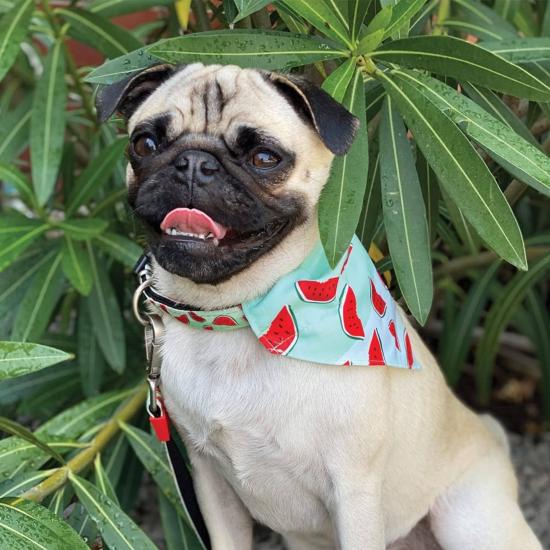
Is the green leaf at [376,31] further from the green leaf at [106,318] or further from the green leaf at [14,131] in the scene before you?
the green leaf at [14,131]

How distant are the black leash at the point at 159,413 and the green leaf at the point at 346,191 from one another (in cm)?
43

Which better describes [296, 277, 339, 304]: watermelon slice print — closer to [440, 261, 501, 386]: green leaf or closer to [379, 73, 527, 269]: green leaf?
[379, 73, 527, 269]: green leaf

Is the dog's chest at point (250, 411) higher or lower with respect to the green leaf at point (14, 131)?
lower

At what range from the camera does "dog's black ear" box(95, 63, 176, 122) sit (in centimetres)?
158

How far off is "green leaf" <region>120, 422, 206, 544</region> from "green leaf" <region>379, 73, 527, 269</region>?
37.7 inches

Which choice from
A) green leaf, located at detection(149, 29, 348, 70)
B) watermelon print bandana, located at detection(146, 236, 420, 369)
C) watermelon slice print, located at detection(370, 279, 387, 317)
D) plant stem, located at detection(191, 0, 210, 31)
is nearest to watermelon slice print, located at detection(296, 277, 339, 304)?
watermelon print bandana, located at detection(146, 236, 420, 369)

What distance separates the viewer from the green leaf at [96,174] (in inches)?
93.5

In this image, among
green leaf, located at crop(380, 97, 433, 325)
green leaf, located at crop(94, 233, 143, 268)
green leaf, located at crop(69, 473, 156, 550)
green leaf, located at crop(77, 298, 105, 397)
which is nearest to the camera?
green leaf, located at crop(380, 97, 433, 325)

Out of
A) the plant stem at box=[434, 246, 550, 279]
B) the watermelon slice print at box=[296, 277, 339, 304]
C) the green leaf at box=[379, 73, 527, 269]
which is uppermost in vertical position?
the green leaf at box=[379, 73, 527, 269]

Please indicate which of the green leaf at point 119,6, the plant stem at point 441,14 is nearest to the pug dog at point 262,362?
the green leaf at point 119,6

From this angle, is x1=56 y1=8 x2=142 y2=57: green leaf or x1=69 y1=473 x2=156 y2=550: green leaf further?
x1=56 y1=8 x2=142 y2=57: green leaf

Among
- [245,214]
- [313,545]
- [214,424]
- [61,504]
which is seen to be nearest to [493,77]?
[245,214]

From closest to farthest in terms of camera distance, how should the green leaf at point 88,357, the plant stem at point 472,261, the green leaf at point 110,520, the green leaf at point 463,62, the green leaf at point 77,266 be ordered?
the green leaf at point 463,62, the green leaf at point 110,520, the green leaf at point 77,266, the green leaf at point 88,357, the plant stem at point 472,261

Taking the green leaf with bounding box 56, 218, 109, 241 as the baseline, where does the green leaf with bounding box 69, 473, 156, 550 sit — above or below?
below
